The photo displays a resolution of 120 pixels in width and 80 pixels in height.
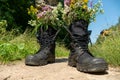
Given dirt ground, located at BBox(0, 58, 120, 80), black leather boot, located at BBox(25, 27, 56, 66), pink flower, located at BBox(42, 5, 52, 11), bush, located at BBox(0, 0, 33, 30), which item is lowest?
dirt ground, located at BBox(0, 58, 120, 80)

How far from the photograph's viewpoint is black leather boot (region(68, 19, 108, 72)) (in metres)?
3.98

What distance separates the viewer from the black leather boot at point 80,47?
3980 mm

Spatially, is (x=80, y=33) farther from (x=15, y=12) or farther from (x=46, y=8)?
(x=15, y=12)

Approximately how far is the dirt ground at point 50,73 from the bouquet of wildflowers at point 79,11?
553 mm

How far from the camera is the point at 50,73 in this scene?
13.6 ft

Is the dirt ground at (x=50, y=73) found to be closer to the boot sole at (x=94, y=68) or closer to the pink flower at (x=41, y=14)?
the boot sole at (x=94, y=68)

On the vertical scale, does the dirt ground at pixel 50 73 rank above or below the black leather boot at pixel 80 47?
below

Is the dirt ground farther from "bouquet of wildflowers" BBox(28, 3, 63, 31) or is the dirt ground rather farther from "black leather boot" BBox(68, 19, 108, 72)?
"bouquet of wildflowers" BBox(28, 3, 63, 31)

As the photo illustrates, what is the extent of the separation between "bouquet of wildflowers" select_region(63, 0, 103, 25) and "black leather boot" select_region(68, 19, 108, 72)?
0.34 feet

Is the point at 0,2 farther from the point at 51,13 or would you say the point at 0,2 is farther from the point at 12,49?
the point at 51,13

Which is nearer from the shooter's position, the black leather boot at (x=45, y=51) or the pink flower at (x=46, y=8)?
the black leather boot at (x=45, y=51)

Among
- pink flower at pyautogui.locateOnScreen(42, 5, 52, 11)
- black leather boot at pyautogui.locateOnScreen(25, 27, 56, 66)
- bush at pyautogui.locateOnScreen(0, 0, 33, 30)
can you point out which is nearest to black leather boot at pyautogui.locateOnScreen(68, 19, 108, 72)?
black leather boot at pyautogui.locateOnScreen(25, 27, 56, 66)

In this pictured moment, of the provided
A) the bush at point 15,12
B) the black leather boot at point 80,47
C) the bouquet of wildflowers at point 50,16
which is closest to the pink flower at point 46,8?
the bouquet of wildflowers at point 50,16

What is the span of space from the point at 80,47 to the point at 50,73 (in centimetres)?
42
